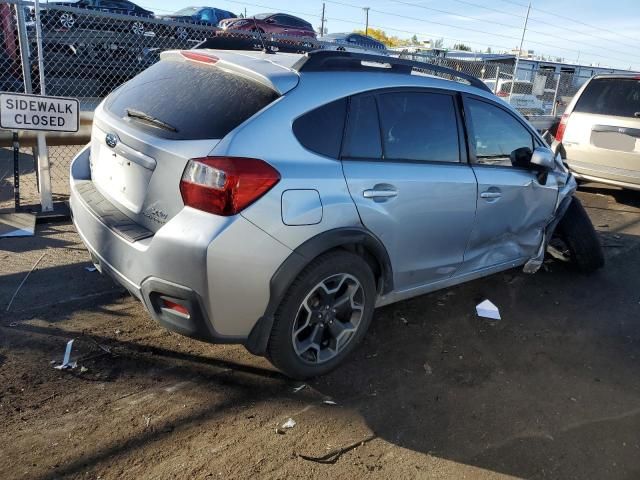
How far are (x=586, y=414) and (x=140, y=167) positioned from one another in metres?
2.79

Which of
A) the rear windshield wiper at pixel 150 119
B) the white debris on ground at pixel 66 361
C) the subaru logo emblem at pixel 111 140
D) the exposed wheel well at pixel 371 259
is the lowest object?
the white debris on ground at pixel 66 361

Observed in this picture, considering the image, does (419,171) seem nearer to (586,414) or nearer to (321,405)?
(321,405)

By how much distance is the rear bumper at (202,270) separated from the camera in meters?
2.47

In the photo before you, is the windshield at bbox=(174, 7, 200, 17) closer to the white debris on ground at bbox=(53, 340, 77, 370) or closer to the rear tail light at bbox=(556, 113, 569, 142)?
the rear tail light at bbox=(556, 113, 569, 142)

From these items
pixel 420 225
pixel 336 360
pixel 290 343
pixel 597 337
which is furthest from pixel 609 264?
pixel 290 343

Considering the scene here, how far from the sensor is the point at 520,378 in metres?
3.35

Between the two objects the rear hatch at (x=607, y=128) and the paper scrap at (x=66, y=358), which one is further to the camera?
the rear hatch at (x=607, y=128)

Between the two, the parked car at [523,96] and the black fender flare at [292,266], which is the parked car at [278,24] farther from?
the black fender flare at [292,266]

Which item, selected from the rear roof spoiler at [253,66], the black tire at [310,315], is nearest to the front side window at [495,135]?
the black tire at [310,315]

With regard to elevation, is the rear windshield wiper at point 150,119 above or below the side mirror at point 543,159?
above

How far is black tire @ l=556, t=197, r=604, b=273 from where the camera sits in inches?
195

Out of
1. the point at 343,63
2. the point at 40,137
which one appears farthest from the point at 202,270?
the point at 40,137

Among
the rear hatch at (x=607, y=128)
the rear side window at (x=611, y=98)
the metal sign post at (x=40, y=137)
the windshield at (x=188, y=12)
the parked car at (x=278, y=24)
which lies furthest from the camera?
the windshield at (x=188, y=12)

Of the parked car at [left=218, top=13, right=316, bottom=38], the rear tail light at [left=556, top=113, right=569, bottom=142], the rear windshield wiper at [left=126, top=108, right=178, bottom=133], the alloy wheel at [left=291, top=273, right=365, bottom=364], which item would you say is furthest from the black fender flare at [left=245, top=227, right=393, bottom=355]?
the parked car at [left=218, top=13, right=316, bottom=38]
